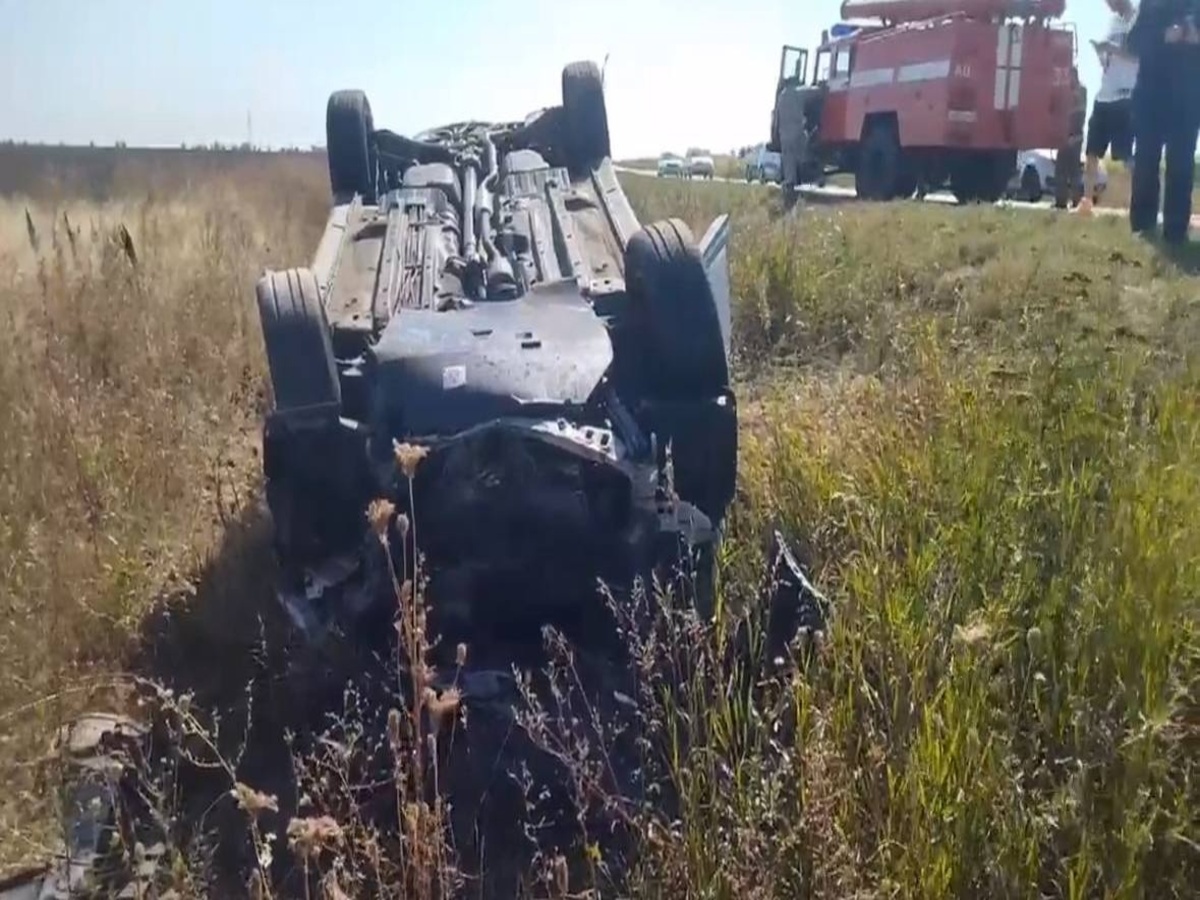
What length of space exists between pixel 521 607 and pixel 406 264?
5.90 ft

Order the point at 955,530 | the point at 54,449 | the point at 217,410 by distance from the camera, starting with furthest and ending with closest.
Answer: the point at 217,410 → the point at 54,449 → the point at 955,530

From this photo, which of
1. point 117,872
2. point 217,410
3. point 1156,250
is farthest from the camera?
point 1156,250

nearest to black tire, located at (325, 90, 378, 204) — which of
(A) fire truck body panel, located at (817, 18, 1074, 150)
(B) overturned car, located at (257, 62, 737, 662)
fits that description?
(B) overturned car, located at (257, 62, 737, 662)

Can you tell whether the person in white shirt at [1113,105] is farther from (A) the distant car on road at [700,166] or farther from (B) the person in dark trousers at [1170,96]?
(A) the distant car on road at [700,166]

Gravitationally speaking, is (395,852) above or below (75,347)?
below

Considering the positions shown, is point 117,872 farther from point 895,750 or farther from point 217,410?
point 217,410

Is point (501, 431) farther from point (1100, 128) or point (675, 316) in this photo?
point (1100, 128)

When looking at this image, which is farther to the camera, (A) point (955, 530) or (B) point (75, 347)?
(B) point (75, 347)

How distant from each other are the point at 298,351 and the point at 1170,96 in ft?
22.8

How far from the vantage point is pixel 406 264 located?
15.3 ft

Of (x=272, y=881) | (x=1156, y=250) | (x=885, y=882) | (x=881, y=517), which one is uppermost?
(x=1156, y=250)

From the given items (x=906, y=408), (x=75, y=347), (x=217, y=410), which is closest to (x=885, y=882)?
(x=906, y=408)

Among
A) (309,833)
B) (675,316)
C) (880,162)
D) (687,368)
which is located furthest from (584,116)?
(880,162)

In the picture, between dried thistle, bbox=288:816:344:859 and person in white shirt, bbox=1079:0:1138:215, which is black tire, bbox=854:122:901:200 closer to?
person in white shirt, bbox=1079:0:1138:215
